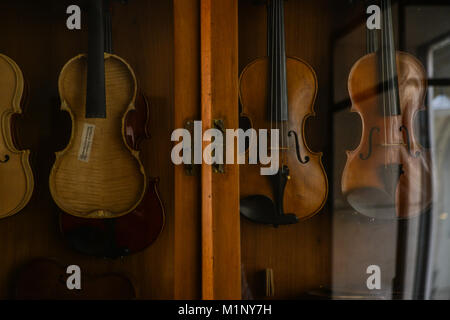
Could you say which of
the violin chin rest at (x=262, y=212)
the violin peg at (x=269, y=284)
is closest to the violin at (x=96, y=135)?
the violin chin rest at (x=262, y=212)

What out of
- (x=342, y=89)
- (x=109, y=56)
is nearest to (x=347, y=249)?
(x=342, y=89)

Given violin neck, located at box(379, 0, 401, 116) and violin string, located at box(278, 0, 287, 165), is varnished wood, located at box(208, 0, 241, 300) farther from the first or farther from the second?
violin neck, located at box(379, 0, 401, 116)

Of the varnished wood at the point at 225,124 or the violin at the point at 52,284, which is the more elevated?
the varnished wood at the point at 225,124

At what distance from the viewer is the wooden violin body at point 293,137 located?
3.41 ft

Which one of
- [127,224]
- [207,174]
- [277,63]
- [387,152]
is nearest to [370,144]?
[387,152]

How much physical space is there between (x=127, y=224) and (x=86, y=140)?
0.23m

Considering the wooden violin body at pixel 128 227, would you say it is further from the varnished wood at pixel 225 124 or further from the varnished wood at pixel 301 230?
the varnished wood at pixel 301 230

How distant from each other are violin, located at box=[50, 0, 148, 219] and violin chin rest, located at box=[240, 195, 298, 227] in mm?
266

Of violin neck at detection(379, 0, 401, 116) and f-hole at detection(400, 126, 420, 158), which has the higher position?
violin neck at detection(379, 0, 401, 116)

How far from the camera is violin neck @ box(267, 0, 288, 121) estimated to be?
3.47ft

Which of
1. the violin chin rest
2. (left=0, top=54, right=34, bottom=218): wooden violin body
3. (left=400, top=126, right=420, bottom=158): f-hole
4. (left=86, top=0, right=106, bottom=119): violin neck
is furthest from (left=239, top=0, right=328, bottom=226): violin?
(left=0, top=54, right=34, bottom=218): wooden violin body

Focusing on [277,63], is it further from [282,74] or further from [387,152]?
[387,152]

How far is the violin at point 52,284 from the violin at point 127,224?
0.21 ft

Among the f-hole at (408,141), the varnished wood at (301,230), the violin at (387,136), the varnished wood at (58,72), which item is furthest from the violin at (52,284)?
the f-hole at (408,141)
